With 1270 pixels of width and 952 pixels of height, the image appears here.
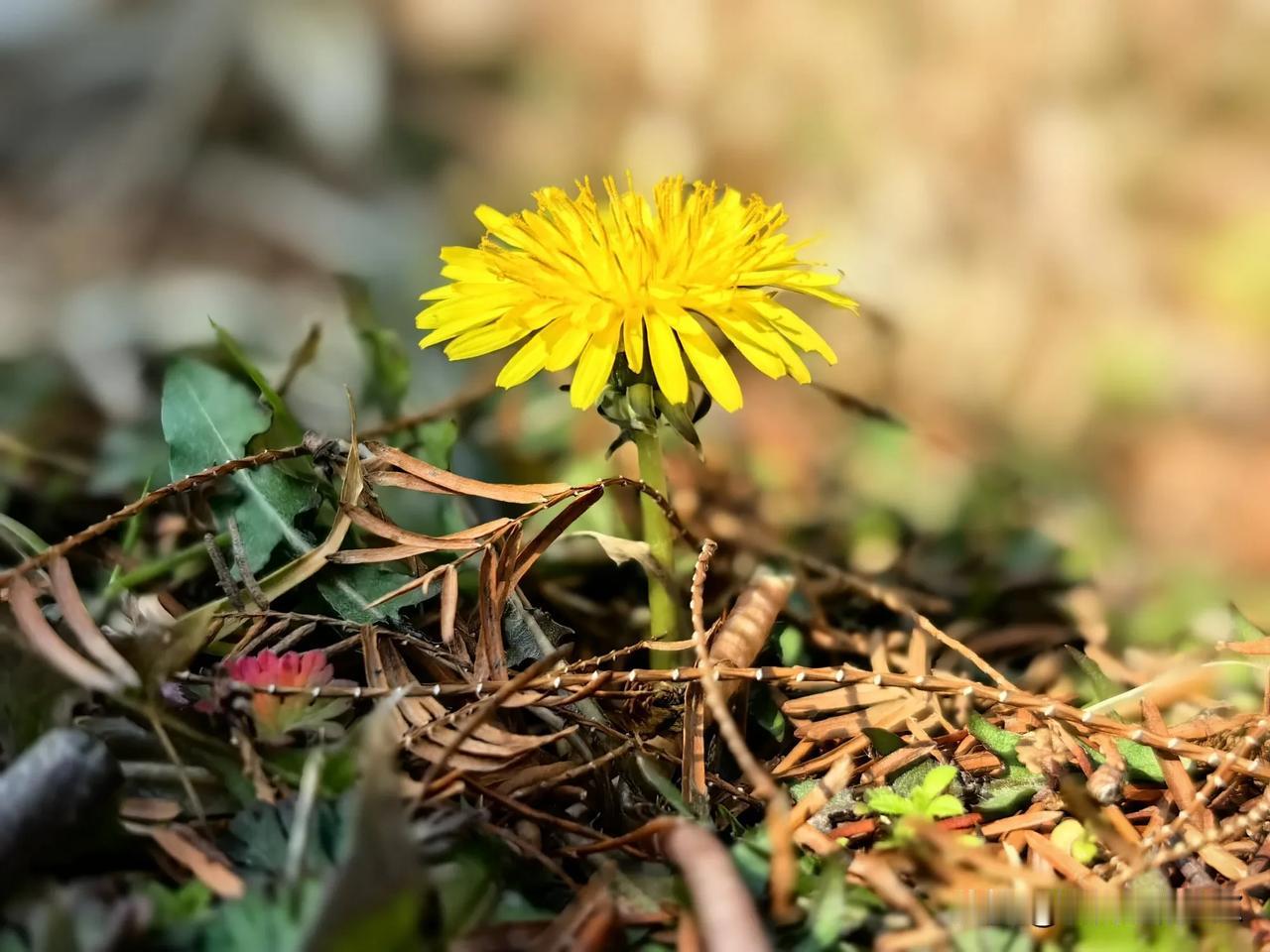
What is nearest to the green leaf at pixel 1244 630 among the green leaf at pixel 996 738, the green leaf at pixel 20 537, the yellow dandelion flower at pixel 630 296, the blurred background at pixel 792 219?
the blurred background at pixel 792 219

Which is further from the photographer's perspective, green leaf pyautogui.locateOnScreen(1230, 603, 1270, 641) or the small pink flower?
green leaf pyautogui.locateOnScreen(1230, 603, 1270, 641)

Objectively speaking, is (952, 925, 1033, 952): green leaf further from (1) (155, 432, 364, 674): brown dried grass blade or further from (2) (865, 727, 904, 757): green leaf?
(1) (155, 432, 364, 674): brown dried grass blade

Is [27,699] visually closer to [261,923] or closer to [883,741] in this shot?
[261,923]

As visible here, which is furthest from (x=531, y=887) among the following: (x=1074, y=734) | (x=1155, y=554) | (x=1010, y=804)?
(x=1155, y=554)

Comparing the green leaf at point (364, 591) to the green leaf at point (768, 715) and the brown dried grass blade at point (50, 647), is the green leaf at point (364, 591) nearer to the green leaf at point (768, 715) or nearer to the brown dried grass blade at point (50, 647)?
the brown dried grass blade at point (50, 647)

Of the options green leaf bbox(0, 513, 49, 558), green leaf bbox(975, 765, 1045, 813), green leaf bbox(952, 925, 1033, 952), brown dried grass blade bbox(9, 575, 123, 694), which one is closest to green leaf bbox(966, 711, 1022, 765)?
green leaf bbox(975, 765, 1045, 813)

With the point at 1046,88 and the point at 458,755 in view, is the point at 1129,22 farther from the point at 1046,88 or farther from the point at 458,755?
the point at 458,755
